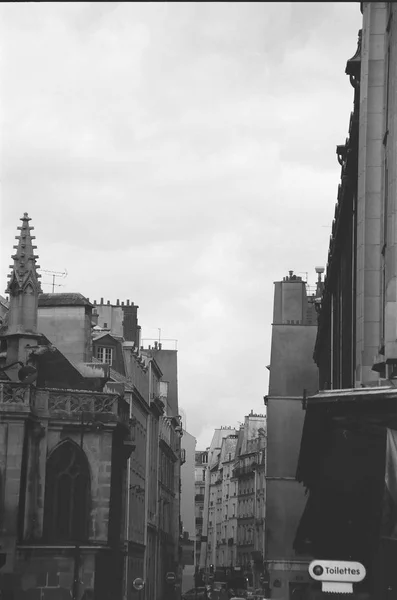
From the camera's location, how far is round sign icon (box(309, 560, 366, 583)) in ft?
39.1

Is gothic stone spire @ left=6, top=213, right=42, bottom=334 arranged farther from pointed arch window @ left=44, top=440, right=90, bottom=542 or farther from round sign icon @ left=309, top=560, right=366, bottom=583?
round sign icon @ left=309, top=560, right=366, bottom=583

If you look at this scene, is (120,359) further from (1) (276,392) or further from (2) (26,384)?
(2) (26,384)

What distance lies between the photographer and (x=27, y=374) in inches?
1549

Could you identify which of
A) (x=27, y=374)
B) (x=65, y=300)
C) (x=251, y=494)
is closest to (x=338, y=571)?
(x=27, y=374)

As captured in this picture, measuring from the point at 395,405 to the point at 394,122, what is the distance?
6875 millimetres

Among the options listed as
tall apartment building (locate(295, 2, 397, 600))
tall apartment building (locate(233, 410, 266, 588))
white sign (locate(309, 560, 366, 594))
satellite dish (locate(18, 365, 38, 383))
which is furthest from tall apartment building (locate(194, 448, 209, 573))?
white sign (locate(309, 560, 366, 594))

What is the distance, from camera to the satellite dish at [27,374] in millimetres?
39125

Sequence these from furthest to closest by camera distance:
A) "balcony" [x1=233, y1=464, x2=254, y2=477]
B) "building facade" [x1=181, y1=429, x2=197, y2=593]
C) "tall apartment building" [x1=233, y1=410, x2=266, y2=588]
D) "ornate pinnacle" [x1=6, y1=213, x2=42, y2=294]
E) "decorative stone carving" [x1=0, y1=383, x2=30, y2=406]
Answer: "balcony" [x1=233, y1=464, x2=254, y2=477] → "tall apartment building" [x1=233, y1=410, x2=266, y2=588] → "building facade" [x1=181, y1=429, x2=197, y2=593] → "ornate pinnacle" [x1=6, y1=213, x2=42, y2=294] → "decorative stone carving" [x1=0, y1=383, x2=30, y2=406]

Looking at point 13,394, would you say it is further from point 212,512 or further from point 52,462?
point 212,512

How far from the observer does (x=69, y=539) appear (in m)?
39.1

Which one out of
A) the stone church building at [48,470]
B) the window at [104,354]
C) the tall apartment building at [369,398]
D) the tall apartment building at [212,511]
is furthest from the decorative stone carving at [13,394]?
the tall apartment building at [212,511]

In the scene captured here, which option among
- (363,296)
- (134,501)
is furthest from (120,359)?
(363,296)

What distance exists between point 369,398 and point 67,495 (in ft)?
78.0

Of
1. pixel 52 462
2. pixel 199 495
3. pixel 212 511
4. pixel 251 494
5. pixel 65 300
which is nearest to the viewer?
pixel 52 462
